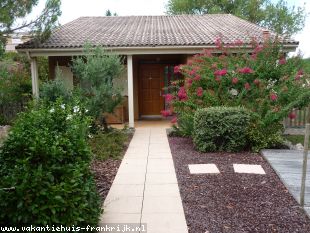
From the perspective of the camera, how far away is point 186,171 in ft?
19.2

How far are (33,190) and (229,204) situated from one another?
2.59 m

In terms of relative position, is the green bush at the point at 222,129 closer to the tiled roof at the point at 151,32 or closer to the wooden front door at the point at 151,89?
the tiled roof at the point at 151,32

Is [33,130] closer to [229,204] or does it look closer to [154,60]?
[229,204]

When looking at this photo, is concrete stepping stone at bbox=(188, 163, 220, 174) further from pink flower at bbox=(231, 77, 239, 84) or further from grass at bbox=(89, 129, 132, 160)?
pink flower at bbox=(231, 77, 239, 84)

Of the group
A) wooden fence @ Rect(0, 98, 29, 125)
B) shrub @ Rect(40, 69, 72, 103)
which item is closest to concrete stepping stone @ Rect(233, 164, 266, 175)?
shrub @ Rect(40, 69, 72, 103)

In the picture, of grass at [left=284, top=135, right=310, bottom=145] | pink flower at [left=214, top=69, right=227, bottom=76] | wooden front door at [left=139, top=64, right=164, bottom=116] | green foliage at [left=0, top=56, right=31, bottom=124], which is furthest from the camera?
wooden front door at [left=139, top=64, right=164, bottom=116]

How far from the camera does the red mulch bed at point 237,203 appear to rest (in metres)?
3.71

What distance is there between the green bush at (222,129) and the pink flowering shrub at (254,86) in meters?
0.35

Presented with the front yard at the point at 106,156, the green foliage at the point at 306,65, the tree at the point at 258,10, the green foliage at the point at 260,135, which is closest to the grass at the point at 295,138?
the green foliage at the point at 306,65

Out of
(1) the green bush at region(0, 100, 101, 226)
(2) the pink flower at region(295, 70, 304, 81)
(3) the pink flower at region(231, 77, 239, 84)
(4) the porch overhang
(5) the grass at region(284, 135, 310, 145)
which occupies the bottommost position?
(5) the grass at region(284, 135, 310, 145)

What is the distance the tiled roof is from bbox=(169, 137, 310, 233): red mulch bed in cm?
580

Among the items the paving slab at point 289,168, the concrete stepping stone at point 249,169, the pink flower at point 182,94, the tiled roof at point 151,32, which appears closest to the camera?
the paving slab at point 289,168

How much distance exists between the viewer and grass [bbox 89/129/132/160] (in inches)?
276

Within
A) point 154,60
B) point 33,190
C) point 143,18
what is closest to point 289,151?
point 33,190
